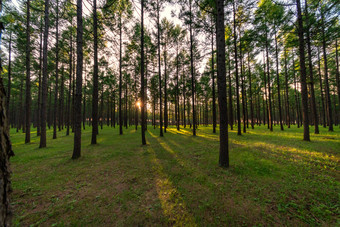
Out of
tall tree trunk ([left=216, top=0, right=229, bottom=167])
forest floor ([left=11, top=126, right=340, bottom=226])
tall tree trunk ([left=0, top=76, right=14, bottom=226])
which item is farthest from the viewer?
tall tree trunk ([left=216, top=0, right=229, bottom=167])

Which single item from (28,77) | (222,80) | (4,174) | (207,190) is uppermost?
(28,77)

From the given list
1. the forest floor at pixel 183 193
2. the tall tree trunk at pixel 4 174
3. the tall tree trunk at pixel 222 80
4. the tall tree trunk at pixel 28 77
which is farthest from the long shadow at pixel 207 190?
the tall tree trunk at pixel 28 77

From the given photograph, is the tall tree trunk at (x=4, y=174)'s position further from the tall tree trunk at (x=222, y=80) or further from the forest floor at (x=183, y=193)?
the tall tree trunk at (x=222, y=80)

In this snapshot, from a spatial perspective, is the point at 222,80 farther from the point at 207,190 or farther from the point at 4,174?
the point at 4,174

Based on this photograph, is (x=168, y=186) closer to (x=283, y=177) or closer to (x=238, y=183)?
(x=238, y=183)

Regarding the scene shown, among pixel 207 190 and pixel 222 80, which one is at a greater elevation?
pixel 222 80

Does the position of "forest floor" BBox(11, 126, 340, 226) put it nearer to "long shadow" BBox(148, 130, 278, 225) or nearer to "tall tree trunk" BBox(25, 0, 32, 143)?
"long shadow" BBox(148, 130, 278, 225)

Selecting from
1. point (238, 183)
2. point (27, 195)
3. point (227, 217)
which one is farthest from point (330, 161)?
point (27, 195)

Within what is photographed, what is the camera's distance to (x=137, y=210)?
304cm

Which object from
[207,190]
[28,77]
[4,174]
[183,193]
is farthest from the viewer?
[28,77]

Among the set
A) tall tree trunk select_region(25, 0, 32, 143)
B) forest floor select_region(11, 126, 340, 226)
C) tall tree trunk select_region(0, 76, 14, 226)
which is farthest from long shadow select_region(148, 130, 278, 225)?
tall tree trunk select_region(25, 0, 32, 143)

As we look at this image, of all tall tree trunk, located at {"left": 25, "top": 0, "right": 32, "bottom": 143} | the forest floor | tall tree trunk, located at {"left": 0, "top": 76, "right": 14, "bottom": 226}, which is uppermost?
tall tree trunk, located at {"left": 25, "top": 0, "right": 32, "bottom": 143}

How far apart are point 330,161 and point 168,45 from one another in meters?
18.9

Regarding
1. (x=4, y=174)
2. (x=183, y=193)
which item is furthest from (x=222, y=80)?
(x=4, y=174)
